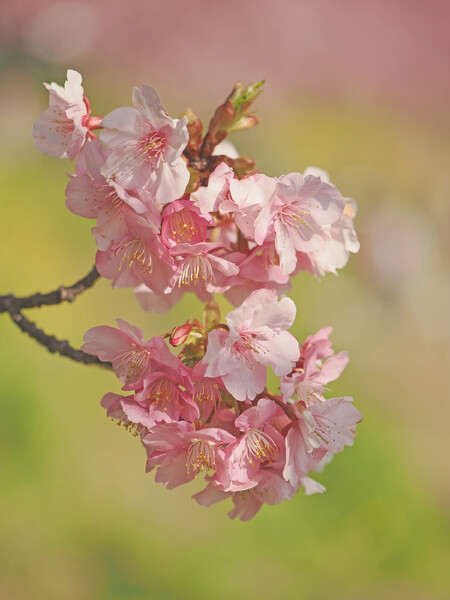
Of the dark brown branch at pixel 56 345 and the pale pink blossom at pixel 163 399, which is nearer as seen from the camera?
the pale pink blossom at pixel 163 399

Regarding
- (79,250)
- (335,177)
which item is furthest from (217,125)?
(335,177)

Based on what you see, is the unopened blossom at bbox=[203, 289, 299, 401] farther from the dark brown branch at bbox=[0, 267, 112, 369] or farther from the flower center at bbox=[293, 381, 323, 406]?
the dark brown branch at bbox=[0, 267, 112, 369]

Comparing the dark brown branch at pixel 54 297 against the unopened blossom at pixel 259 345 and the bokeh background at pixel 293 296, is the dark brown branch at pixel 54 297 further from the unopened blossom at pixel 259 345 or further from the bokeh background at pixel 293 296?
the bokeh background at pixel 293 296

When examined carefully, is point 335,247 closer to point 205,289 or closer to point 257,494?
point 205,289

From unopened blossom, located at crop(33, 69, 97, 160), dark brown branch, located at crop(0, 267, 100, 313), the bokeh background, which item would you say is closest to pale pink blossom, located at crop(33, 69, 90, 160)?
unopened blossom, located at crop(33, 69, 97, 160)

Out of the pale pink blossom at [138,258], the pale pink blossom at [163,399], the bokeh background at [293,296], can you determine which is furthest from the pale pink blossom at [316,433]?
the bokeh background at [293,296]

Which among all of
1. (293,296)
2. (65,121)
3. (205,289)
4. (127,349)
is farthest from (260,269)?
(293,296)

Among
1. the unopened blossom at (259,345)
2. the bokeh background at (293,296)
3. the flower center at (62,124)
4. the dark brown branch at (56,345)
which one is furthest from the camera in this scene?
the bokeh background at (293,296)

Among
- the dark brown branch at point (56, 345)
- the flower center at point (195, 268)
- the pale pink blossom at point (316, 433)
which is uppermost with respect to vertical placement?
the flower center at point (195, 268)
